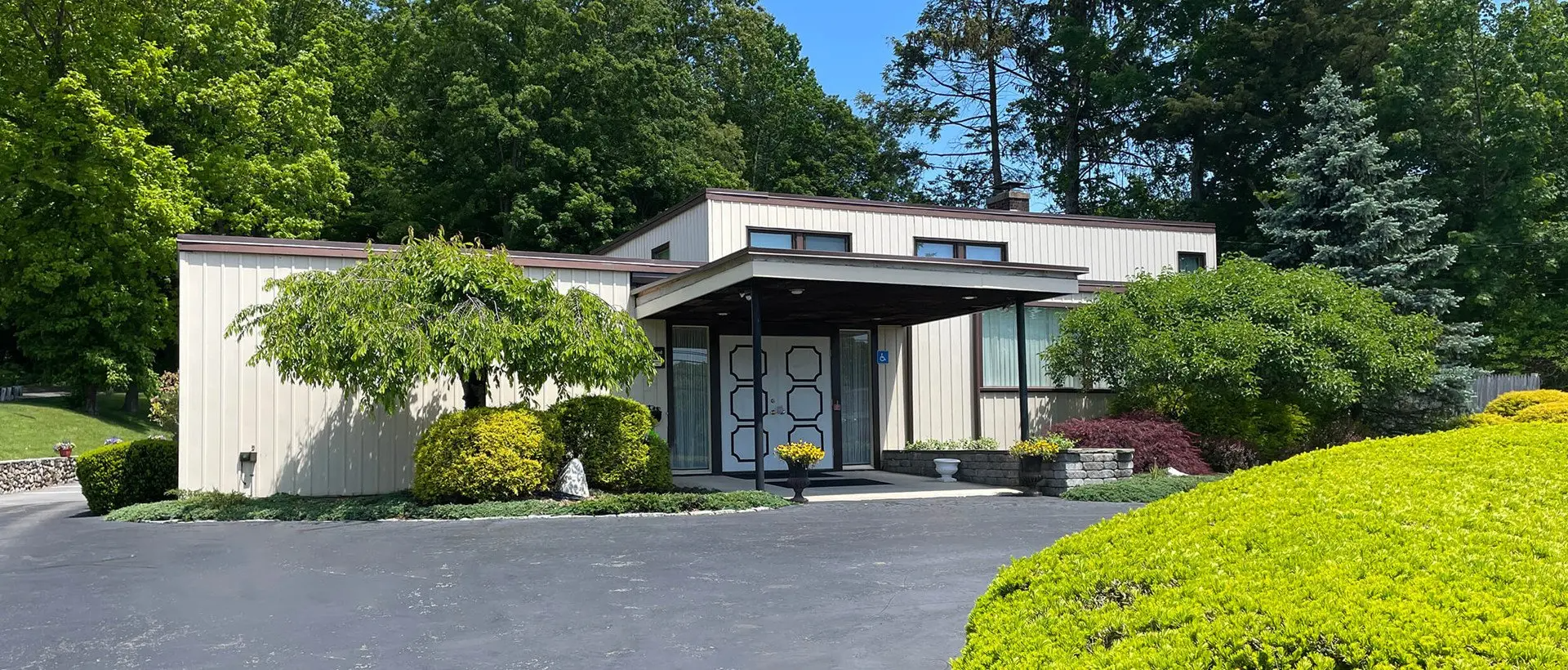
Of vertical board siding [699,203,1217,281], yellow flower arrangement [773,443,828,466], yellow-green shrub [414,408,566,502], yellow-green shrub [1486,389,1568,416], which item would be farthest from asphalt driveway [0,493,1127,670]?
yellow-green shrub [1486,389,1568,416]

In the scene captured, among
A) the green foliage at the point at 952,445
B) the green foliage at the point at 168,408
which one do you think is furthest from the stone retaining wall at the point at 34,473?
the green foliage at the point at 952,445

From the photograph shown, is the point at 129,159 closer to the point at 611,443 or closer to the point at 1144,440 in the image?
the point at 611,443

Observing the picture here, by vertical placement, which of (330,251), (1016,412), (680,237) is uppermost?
(680,237)

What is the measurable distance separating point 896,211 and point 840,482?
493 cm

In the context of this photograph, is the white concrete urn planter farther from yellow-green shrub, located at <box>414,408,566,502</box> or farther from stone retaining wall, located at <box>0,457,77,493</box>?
stone retaining wall, located at <box>0,457,77,493</box>

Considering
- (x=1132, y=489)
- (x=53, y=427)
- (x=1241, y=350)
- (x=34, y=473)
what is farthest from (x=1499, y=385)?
(x=53, y=427)

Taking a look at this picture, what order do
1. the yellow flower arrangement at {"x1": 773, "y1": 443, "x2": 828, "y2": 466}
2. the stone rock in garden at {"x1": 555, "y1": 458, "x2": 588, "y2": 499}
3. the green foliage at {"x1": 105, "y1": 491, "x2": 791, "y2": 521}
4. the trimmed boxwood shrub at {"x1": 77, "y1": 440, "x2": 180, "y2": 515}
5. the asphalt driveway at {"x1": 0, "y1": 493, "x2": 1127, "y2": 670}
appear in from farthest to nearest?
the trimmed boxwood shrub at {"x1": 77, "y1": 440, "x2": 180, "y2": 515} → the yellow flower arrangement at {"x1": 773, "y1": 443, "x2": 828, "y2": 466} → the stone rock in garden at {"x1": 555, "y1": 458, "x2": 588, "y2": 499} → the green foliage at {"x1": 105, "y1": 491, "x2": 791, "y2": 521} → the asphalt driveway at {"x1": 0, "y1": 493, "x2": 1127, "y2": 670}

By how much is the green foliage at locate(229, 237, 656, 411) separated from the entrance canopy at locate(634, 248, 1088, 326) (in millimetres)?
1301

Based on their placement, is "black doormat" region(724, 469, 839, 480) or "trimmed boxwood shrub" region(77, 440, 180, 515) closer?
"trimmed boxwood shrub" region(77, 440, 180, 515)

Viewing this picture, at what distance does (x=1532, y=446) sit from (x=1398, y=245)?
18.3 meters

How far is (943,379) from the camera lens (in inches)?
669

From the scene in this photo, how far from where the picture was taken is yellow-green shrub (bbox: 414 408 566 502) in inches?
457

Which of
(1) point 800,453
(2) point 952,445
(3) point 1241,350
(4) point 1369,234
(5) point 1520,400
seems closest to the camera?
(1) point 800,453

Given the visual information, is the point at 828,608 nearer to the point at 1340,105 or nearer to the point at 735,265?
the point at 735,265
